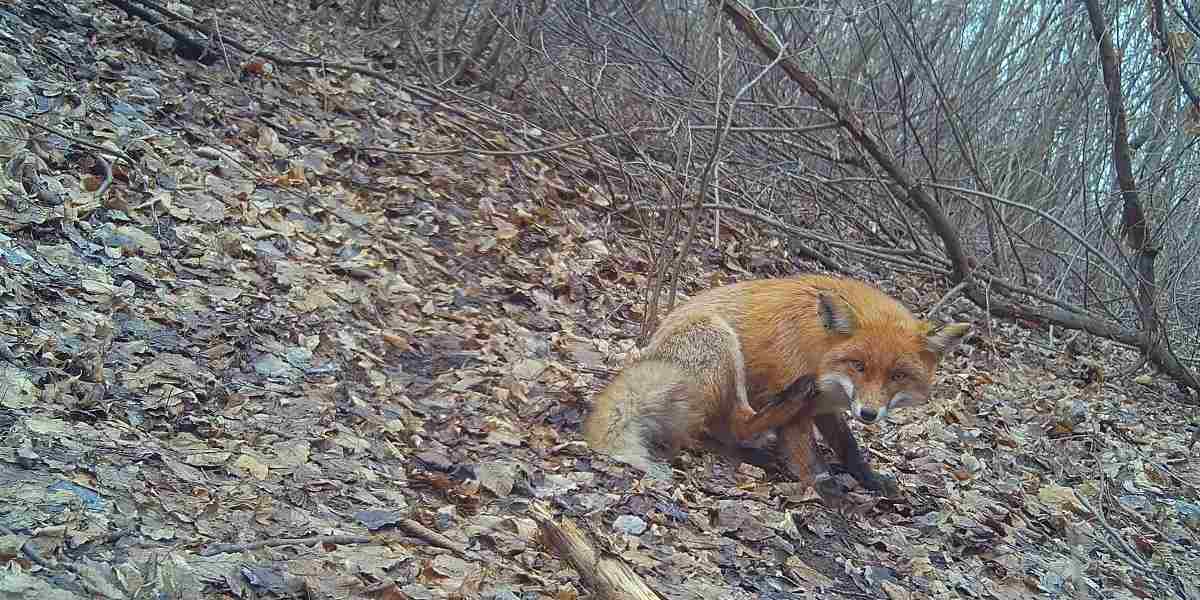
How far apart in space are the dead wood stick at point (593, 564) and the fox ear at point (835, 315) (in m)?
1.95

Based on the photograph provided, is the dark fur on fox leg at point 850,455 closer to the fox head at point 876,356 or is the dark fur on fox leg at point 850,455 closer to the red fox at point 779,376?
the red fox at point 779,376

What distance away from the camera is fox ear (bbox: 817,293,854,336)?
5.14m

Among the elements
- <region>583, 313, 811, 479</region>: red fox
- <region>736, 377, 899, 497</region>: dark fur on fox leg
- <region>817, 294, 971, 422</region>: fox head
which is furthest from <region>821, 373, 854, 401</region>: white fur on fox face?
<region>736, 377, 899, 497</region>: dark fur on fox leg

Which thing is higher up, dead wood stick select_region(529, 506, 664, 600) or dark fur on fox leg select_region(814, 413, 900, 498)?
dark fur on fox leg select_region(814, 413, 900, 498)

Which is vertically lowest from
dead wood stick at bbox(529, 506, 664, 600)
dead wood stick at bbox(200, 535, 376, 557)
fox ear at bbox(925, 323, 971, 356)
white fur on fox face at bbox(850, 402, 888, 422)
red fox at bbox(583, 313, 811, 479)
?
dead wood stick at bbox(200, 535, 376, 557)

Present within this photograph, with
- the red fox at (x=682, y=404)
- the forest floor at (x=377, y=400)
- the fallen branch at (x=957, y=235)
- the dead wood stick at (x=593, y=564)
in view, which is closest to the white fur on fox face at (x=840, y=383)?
the red fox at (x=682, y=404)

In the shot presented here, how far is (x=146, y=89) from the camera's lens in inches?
295

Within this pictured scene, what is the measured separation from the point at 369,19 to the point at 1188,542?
31.9ft

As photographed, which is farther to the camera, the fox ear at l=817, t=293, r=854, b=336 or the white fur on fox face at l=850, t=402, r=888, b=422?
the fox ear at l=817, t=293, r=854, b=336

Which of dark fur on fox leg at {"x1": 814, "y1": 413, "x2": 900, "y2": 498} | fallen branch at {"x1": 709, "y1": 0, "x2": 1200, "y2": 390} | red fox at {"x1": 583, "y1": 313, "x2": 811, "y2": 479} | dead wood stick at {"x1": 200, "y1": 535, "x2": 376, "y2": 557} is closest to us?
dead wood stick at {"x1": 200, "y1": 535, "x2": 376, "y2": 557}

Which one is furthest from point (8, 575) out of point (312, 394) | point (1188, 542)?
point (1188, 542)

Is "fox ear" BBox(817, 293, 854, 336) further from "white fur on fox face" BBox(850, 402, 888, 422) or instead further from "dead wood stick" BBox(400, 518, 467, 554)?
"dead wood stick" BBox(400, 518, 467, 554)

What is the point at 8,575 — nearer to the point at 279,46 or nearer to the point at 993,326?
the point at 279,46

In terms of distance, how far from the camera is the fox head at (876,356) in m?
5.06
